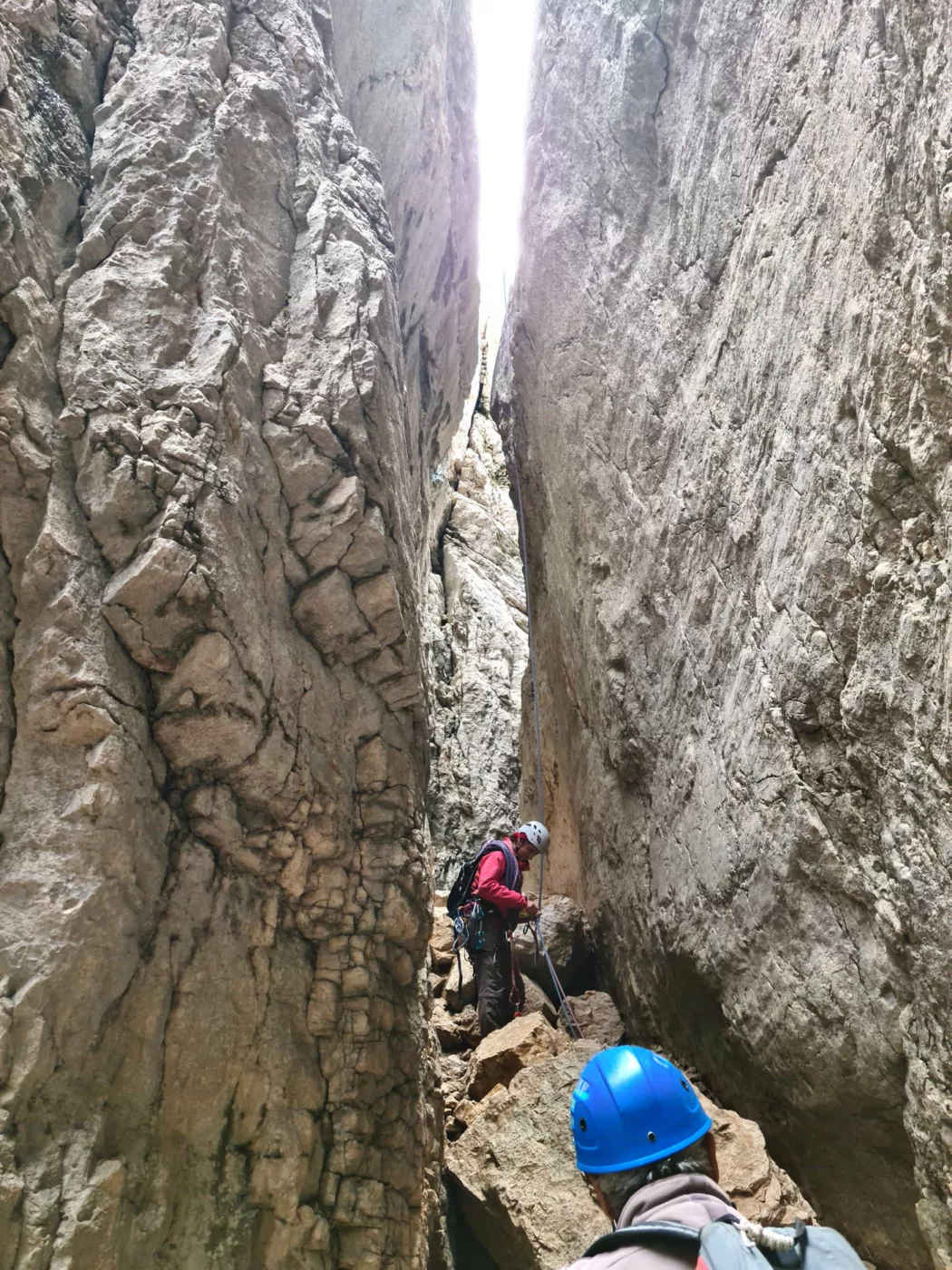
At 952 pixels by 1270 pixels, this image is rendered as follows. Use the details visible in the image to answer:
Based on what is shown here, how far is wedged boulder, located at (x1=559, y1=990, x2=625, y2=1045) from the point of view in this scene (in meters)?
6.55

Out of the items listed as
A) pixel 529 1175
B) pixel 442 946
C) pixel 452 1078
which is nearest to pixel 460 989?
pixel 442 946

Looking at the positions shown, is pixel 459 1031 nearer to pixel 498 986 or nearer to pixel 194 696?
pixel 498 986

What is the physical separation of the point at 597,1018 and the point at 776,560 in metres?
4.24

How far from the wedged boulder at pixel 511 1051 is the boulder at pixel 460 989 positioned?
1.35m

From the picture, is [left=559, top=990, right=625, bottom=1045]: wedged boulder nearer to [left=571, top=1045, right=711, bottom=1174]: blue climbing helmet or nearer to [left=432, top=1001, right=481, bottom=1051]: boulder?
[left=432, top=1001, right=481, bottom=1051]: boulder

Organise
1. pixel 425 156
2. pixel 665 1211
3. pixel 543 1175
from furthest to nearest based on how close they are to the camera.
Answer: pixel 425 156 → pixel 543 1175 → pixel 665 1211

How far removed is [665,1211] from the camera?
201cm

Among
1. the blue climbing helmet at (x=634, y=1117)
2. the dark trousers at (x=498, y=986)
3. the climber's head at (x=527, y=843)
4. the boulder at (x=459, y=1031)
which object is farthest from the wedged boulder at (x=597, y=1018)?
the blue climbing helmet at (x=634, y=1117)

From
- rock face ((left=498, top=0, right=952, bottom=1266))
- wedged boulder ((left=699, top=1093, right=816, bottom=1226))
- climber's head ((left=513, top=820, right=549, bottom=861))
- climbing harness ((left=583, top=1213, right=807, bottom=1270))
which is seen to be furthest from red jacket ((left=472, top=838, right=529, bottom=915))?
climbing harness ((left=583, top=1213, right=807, bottom=1270))

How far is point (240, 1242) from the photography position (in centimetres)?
360

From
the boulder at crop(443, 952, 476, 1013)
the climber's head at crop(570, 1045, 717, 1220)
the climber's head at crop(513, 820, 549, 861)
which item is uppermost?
the climber's head at crop(513, 820, 549, 861)

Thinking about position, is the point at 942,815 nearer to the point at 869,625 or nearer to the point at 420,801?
the point at 869,625

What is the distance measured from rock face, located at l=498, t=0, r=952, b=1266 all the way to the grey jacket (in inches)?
56.9

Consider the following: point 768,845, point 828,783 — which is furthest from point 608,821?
point 828,783
